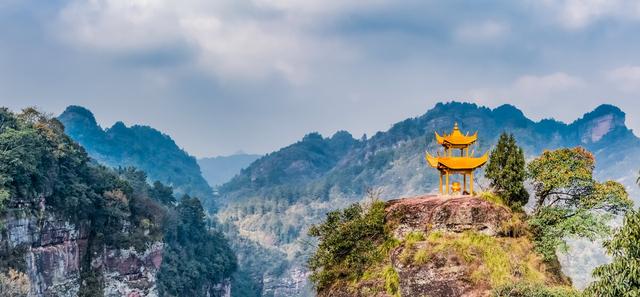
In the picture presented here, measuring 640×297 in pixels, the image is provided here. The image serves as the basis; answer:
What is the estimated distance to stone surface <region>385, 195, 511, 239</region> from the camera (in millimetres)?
23000

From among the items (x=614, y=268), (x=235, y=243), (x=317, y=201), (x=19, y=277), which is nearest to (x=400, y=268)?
(x=614, y=268)

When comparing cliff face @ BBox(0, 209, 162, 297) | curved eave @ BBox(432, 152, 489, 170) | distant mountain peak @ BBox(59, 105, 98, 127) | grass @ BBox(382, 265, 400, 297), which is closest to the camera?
grass @ BBox(382, 265, 400, 297)

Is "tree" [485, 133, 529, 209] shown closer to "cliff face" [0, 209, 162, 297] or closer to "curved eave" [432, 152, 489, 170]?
"curved eave" [432, 152, 489, 170]

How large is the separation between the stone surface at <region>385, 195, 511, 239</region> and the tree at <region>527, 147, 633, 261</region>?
5.95ft

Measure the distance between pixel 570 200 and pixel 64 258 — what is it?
31.1m

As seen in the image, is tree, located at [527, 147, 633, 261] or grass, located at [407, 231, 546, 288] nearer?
grass, located at [407, 231, 546, 288]

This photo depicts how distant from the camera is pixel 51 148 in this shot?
41438mm

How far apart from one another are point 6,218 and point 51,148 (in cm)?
784

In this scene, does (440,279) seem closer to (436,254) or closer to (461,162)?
(436,254)

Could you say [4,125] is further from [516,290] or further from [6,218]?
[516,290]

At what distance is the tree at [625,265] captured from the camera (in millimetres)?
11996

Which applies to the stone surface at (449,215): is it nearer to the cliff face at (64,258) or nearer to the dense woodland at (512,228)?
the dense woodland at (512,228)

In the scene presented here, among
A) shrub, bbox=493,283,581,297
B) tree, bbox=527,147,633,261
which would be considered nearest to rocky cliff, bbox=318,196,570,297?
shrub, bbox=493,283,581,297

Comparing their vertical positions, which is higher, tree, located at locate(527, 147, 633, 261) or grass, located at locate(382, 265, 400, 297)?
tree, located at locate(527, 147, 633, 261)
